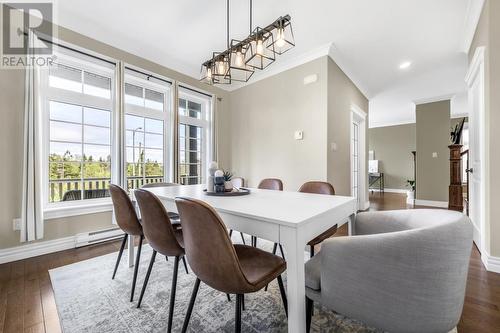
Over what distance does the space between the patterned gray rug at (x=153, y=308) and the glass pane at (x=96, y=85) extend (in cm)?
213

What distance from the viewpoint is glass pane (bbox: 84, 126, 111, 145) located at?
9.09ft

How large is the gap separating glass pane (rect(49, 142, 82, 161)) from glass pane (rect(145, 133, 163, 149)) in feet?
2.77

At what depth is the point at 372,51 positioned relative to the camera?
126 inches

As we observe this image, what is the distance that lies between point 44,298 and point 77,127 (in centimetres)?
196

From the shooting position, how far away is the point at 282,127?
357 cm

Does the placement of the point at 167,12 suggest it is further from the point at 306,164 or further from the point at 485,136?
the point at 485,136

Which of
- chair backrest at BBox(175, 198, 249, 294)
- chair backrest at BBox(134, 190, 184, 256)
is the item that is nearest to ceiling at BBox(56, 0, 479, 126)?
chair backrest at BBox(134, 190, 184, 256)

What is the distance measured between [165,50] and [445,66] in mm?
4712

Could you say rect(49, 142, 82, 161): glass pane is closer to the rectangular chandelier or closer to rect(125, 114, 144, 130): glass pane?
rect(125, 114, 144, 130): glass pane

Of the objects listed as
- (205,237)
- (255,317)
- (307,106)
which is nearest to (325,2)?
(307,106)

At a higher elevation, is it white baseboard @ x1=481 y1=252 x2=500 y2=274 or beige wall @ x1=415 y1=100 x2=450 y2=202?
beige wall @ x1=415 y1=100 x2=450 y2=202

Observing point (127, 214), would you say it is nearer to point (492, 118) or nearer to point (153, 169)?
point (153, 169)

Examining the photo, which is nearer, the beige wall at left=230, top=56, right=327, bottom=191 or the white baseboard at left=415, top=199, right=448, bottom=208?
the beige wall at left=230, top=56, right=327, bottom=191

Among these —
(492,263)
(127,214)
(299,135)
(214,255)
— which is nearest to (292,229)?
(214,255)
